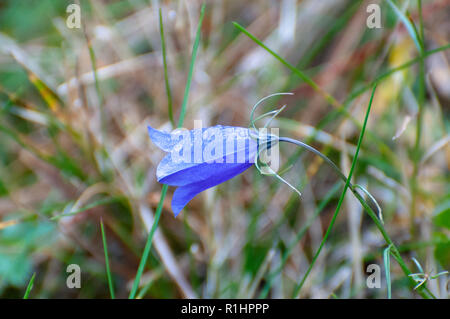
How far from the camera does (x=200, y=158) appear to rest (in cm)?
105

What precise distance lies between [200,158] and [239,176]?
3.34 feet

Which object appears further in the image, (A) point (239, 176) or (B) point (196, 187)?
(A) point (239, 176)

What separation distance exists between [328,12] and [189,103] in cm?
94

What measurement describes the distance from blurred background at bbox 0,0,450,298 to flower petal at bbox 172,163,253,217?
1.49 ft

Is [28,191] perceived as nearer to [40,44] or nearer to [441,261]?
[40,44]

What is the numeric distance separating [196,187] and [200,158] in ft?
0.23

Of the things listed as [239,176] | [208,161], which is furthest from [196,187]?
[239,176]

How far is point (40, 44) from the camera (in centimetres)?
249

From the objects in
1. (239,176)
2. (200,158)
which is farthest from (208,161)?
(239,176)

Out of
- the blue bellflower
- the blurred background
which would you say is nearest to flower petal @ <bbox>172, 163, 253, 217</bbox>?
the blue bellflower

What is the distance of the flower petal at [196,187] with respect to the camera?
3.41 ft

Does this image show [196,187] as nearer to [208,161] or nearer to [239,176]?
[208,161]

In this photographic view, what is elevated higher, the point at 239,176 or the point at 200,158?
the point at 239,176

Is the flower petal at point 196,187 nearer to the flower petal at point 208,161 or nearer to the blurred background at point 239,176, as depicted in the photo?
the flower petal at point 208,161
